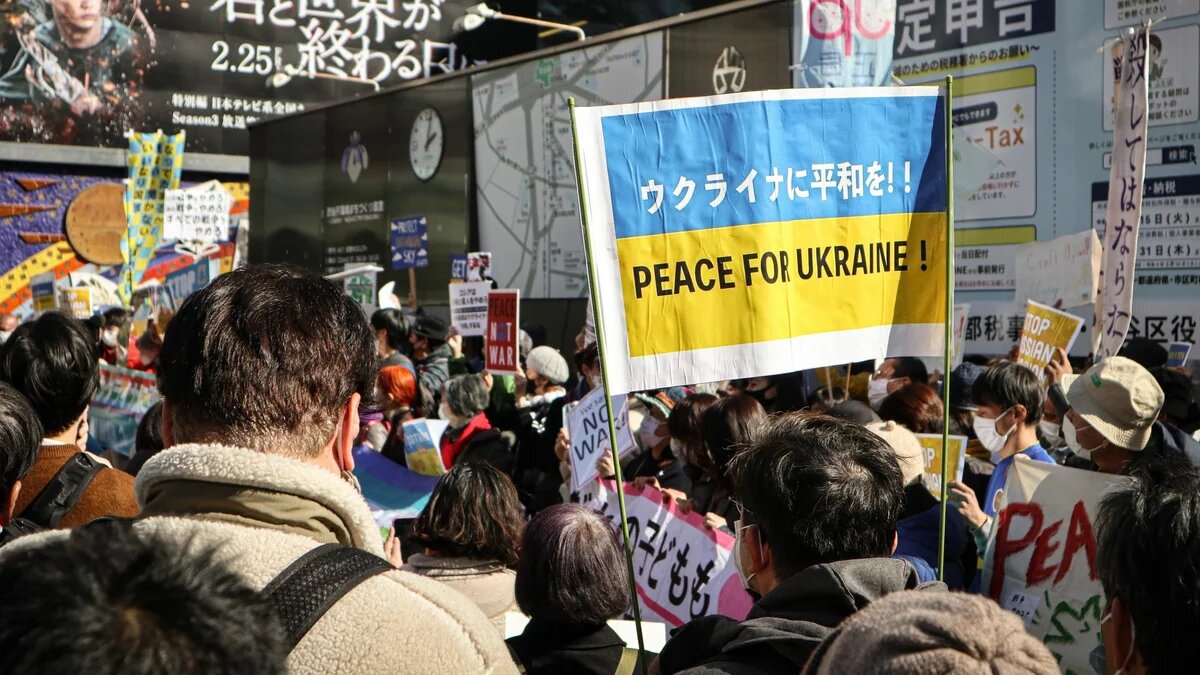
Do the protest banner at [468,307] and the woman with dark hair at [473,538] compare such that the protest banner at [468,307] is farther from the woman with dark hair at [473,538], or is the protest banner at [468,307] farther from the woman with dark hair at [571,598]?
the woman with dark hair at [571,598]

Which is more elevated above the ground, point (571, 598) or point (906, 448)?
point (906, 448)

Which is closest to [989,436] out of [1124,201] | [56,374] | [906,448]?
[1124,201]

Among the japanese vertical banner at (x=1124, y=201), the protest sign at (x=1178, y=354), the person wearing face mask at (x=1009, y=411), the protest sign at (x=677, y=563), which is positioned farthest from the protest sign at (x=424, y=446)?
the protest sign at (x=1178, y=354)

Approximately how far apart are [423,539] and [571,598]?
2.98 feet

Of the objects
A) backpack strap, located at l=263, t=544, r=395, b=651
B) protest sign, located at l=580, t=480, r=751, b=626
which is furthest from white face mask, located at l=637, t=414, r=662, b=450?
backpack strap, located at l=263, t=544, r=395, b=651

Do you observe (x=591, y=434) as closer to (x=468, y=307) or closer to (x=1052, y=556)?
(x=1052, y=556)

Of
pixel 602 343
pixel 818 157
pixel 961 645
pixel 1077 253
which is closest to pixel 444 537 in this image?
pixel 602 343

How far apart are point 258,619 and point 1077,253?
7306mm

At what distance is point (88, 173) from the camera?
90.9ft

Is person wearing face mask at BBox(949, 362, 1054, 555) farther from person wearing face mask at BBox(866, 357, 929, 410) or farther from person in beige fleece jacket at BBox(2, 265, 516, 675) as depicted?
person in beige fleece jacket at BBox(2, 265, 516, 675)

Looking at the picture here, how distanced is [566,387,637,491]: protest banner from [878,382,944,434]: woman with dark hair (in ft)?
4.13

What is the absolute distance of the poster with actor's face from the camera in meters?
26.3

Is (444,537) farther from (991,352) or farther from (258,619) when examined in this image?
(991,352)

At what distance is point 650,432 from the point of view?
21.5ft
